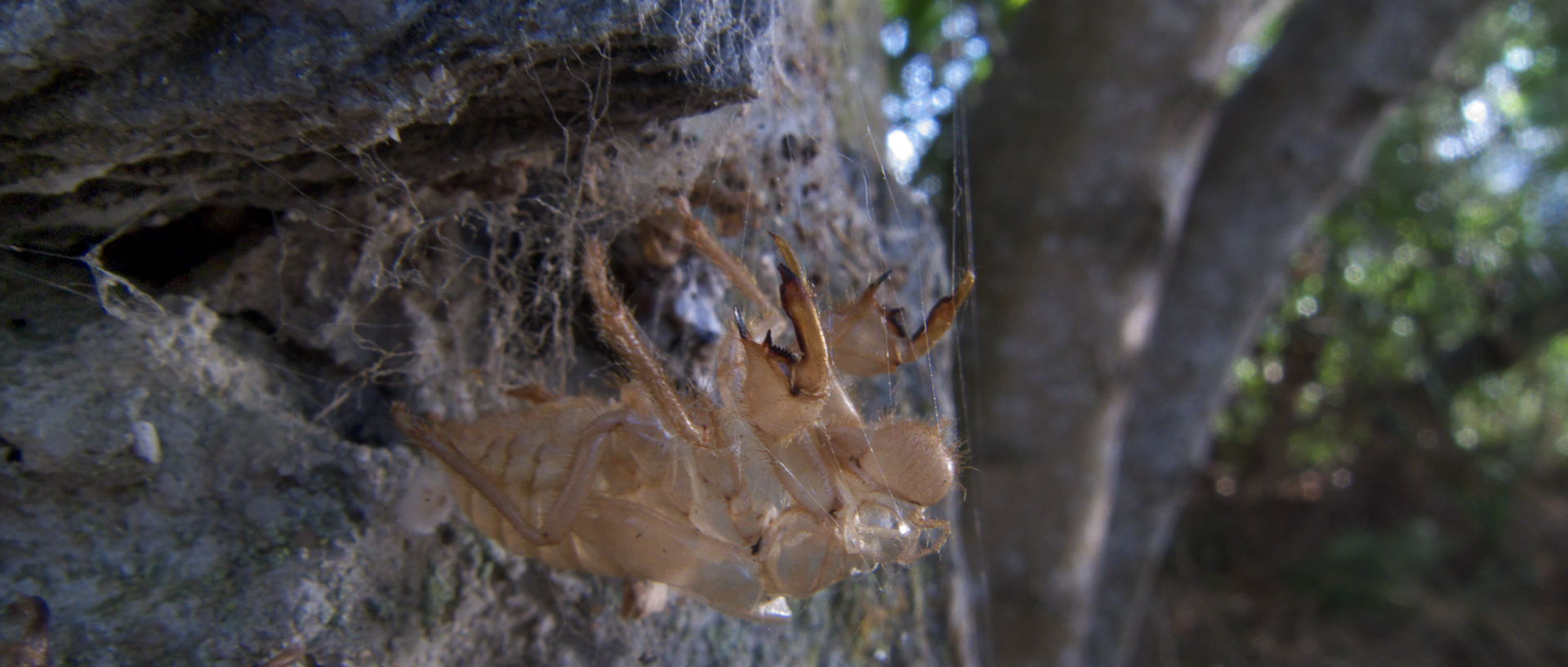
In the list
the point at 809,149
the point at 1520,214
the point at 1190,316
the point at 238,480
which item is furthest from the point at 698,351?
the point at 1520,214

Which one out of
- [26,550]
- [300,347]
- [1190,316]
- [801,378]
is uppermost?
[1190,316]

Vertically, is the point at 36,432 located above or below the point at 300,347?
below

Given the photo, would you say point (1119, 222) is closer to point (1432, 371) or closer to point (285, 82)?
point (285, 82)

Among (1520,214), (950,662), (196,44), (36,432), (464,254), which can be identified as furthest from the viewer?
(1520,214)

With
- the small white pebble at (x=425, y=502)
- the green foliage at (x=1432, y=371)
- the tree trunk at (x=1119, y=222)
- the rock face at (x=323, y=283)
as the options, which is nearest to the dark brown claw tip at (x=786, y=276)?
the rock face at (x=323, y=283)

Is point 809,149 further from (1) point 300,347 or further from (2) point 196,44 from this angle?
(2) point 196,44

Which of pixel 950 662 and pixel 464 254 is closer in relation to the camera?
pixel 464 254

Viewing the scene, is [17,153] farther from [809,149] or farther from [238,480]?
[809,149]

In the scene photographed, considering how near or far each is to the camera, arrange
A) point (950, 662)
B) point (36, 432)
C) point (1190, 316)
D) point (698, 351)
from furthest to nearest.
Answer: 1. point (1190, 316)
2. point (950, 662)
3. point (698, 351)
4. point (36, 432)
